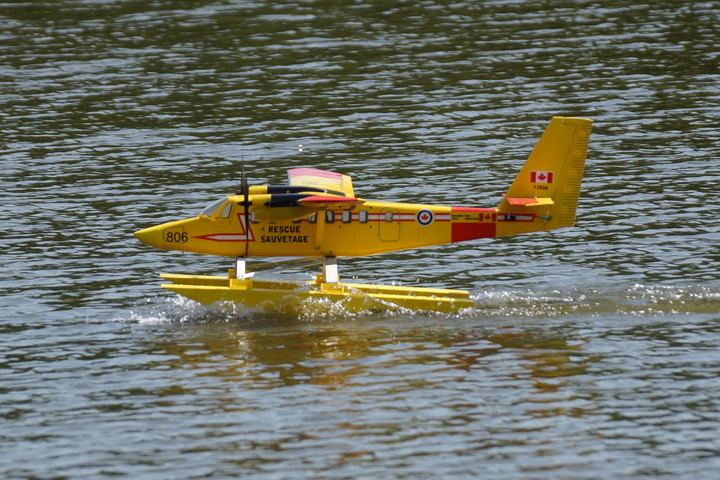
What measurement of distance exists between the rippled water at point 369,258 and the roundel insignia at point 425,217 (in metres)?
2.31

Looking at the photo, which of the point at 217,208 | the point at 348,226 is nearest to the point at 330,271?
the point at 348,226

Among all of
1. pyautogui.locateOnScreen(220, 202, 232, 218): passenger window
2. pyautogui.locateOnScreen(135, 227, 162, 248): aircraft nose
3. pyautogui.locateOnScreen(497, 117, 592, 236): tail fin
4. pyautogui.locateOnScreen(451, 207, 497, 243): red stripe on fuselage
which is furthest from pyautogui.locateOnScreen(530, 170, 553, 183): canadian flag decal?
pyautogui.locateOnScreen(135, 227, 162, 248): aircraft nose

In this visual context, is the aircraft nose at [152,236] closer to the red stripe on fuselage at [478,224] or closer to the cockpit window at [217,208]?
the cockpit window at [217,208]

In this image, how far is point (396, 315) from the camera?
25219 millimetres

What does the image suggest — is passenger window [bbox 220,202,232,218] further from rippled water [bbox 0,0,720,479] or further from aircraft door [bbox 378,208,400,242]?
aircraft door [bbox 378,208,400,242]

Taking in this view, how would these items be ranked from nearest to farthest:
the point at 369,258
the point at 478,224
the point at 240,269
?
the point at 478,224
the point at 240,269
the point at 369,258

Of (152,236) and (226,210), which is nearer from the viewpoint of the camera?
(226,210)

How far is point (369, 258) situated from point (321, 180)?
17.2ft

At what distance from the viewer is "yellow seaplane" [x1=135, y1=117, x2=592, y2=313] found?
82.0ft

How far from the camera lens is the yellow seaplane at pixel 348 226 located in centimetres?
2498

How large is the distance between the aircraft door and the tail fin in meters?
2.57

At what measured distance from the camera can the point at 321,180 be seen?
85.5 feet

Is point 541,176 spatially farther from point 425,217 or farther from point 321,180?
point 321,180

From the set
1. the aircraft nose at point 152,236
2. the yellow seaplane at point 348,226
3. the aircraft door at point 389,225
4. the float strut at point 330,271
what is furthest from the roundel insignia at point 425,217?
the aircraft nose at point 152,236
